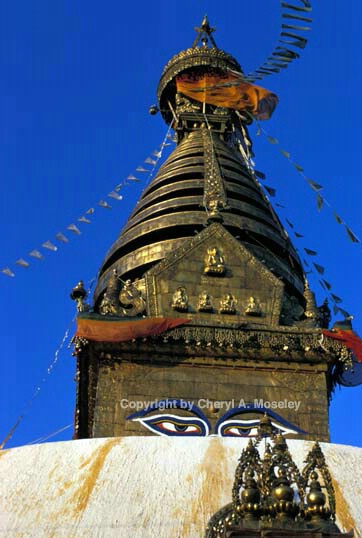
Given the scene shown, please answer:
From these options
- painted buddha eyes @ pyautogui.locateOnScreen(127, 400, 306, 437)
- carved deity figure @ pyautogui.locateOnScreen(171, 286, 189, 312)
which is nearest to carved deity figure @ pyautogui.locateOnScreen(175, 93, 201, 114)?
carved deity figure @ pyautogui.locateOnScreen(171, 286, 189, 312)

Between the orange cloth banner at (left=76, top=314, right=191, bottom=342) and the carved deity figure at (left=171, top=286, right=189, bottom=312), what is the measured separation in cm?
66

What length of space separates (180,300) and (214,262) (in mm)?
1253

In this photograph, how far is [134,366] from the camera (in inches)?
567

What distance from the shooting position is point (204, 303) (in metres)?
15.2

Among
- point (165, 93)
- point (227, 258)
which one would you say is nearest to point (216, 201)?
point (227, 258)

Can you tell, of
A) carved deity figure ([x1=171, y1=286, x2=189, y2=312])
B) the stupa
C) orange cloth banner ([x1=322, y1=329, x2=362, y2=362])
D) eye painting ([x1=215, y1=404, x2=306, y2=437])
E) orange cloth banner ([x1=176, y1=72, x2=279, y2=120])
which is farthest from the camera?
orange cloth banner ([x1=176, y1=72, x2=279, y2=120])

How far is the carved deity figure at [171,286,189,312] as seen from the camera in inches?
594

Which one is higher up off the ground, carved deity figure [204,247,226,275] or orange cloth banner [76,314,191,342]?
carved deity figure [204,247,226,275]

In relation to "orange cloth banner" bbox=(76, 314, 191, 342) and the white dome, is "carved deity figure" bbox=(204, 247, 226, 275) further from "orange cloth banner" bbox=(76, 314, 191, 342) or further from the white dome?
the white dome

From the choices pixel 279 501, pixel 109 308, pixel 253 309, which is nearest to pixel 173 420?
pixel 109 308

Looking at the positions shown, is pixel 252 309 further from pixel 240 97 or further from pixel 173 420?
pixel 240 97

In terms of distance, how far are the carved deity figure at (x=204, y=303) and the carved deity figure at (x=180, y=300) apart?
25 cm

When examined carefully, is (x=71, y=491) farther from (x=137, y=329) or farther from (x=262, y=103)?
(x=262, y=103)

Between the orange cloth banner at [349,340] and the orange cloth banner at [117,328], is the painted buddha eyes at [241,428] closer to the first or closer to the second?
the orange cloth banner at [349,340]
